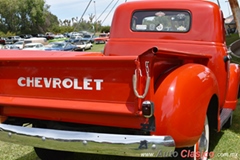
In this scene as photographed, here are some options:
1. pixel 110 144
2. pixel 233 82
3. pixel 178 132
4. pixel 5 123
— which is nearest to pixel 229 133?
pixel 233 82

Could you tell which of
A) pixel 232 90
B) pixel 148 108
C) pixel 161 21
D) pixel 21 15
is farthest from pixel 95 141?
pixel 21 15

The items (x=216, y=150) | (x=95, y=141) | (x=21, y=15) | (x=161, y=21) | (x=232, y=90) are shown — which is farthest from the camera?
(x=21, y=15)

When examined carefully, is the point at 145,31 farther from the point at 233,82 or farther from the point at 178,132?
the point at 178,132

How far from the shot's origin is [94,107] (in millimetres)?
2664

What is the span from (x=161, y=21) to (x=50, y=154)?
2.28 meters

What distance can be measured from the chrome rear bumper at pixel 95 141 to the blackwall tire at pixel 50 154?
769 mm

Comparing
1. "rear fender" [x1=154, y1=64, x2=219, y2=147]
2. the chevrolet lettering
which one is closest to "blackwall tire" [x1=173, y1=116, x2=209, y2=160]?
"rear fender" [x1=154, y1=64, x2=219, y2=147]

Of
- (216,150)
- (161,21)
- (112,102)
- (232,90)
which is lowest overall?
(216,150)

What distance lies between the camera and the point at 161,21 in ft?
14.3

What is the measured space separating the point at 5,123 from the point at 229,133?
303 centimetres

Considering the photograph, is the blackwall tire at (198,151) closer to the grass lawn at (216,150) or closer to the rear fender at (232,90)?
the grass lawn at (216,150)

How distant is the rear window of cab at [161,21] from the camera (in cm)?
420

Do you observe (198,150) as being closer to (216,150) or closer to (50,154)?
(216,150)

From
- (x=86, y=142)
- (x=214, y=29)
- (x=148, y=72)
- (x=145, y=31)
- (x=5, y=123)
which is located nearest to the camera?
(x=148, y=72)
